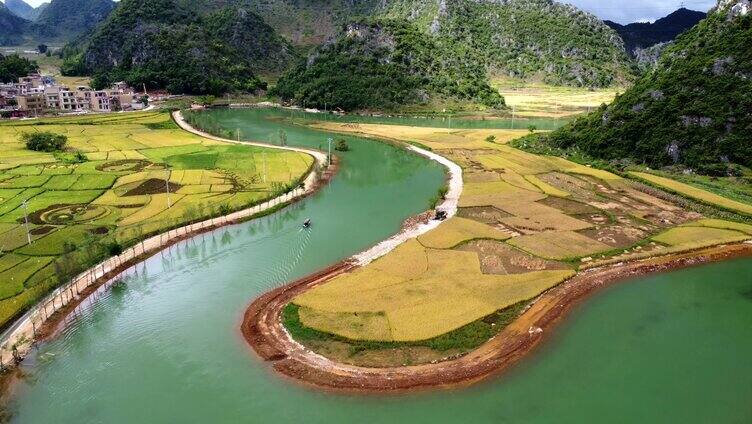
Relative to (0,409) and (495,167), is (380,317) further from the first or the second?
(495,167)

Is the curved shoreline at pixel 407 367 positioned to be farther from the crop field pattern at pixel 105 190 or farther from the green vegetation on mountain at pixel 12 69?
the green vegetation on mountain at pixel 12 69

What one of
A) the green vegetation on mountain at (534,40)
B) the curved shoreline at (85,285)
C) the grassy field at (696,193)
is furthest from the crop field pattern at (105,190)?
the green vegetation on mountain at (534,40)

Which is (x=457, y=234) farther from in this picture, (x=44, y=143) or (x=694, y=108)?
(x=44, y=143)

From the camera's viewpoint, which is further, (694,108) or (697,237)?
(694,108)

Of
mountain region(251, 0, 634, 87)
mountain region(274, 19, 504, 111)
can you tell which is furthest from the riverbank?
mountain region(251, 0, 634, 87)

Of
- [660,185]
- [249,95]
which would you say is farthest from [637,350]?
[249,95]

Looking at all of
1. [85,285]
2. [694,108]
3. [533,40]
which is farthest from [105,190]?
[533,40]
